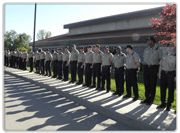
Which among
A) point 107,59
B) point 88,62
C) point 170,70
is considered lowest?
point 170,70

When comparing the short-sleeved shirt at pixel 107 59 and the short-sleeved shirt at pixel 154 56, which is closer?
the short-sleeved shirt at pixel 154 56

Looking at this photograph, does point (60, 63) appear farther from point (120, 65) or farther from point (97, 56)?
point (120, 65)

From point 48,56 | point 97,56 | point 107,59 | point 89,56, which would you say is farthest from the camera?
point 48,56

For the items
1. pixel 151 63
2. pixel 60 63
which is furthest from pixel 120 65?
pixel 60 63

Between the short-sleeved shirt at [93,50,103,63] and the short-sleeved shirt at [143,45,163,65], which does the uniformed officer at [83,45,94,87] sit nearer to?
the short-sleeved shirt at [93,50,103,63]

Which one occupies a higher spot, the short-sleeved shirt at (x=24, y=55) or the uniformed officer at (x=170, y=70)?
the short-sleeved shirt at (x=24, y=55)

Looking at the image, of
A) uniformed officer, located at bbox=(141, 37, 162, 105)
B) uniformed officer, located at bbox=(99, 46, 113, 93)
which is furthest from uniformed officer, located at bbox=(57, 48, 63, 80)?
uniformed officer, located at bbox=(141, 37, 162, 105)

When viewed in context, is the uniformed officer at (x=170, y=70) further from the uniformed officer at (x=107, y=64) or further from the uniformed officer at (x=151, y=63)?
the uniformed officer at (x=107, y=64)

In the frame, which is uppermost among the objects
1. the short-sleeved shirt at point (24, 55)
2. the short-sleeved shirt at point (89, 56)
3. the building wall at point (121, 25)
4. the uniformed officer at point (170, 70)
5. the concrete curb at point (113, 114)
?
the building wall at point (121, 25)

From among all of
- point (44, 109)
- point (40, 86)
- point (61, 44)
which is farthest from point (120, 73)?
point (61, 44)

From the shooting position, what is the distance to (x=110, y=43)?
70.5 feet

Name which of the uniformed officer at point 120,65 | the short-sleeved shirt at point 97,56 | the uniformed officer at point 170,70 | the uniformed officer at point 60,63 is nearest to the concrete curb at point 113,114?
the uniformed officer at point 170,70

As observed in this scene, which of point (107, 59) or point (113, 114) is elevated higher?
point (107, 59)

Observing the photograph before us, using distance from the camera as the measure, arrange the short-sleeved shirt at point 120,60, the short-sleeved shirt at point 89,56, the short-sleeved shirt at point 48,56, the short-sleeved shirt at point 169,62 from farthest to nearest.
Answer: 1. the short-sleeved shirt at point 48,56
2. the short-sleeved shirt at point 89,56
3. the short-sleeved shirt at point 120,60
4. the short-sleeved shirt at point 169,62
